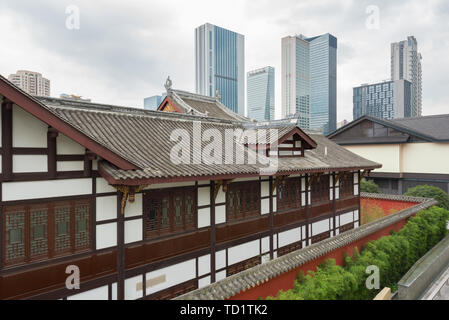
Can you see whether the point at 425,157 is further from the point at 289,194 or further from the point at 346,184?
the point at 289,194

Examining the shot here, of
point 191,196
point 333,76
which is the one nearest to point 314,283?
point 191,196

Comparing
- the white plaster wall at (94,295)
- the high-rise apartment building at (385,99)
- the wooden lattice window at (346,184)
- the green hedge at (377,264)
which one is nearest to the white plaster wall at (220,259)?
the green hedge at (377,264)

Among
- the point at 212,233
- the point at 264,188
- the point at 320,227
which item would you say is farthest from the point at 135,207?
the point at 320,227

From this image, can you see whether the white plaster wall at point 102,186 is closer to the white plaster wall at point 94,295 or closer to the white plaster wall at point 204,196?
the white plaster wall at point 94,295

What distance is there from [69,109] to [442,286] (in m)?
16.4

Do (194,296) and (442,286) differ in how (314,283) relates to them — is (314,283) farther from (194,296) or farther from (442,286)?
(442,286)

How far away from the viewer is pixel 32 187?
5.70m

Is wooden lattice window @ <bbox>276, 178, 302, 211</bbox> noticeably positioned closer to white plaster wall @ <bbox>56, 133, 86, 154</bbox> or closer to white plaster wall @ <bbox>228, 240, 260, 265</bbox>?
white plaster wall @ <bbox>228, 240, 260, 265</bbox>

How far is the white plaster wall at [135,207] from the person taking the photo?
6.88 m

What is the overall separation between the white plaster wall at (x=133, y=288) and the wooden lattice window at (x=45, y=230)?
4.73ft

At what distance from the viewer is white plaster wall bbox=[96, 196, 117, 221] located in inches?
255

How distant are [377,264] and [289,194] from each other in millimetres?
4308

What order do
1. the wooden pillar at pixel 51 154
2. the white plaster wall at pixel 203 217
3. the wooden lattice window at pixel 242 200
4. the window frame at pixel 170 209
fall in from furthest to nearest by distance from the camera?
Result: the wooden lattice window at pixel 242 200 < the white plaster wall at pixel 203 217 < the window frame at pixel 170 209 < the wooden pillar at pixel 51 154

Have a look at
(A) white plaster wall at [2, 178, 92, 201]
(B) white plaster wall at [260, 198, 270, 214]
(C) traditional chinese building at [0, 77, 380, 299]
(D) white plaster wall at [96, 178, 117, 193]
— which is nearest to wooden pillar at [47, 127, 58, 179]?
(C) traditional chinese building at [0, 77, 380, 299]
